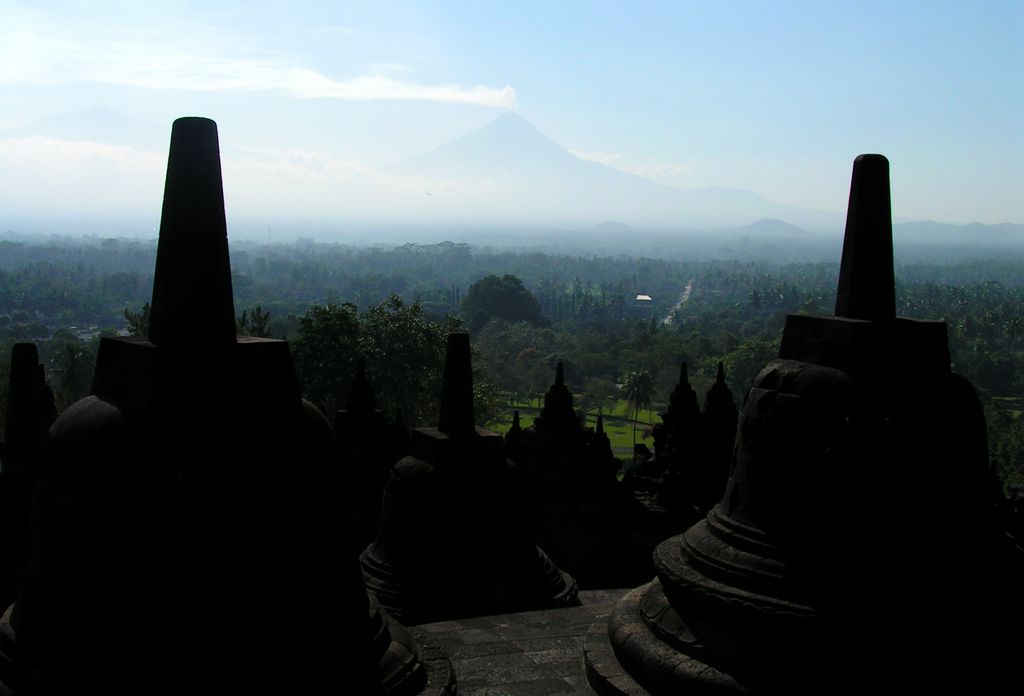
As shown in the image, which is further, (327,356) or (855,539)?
(327,356)

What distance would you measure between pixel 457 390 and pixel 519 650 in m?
3.52

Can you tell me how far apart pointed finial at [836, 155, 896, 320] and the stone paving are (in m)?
3.63

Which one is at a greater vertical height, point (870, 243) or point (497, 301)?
point (870, 243)

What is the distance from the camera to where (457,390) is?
35.1 ft

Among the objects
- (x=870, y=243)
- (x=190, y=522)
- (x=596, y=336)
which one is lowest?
(x=596, y=336)

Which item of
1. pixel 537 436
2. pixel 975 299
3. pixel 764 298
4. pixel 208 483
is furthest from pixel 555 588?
pixel 975 299

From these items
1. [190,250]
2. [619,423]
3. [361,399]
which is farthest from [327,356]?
[619,423]

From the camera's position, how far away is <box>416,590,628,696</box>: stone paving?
23.5 feet

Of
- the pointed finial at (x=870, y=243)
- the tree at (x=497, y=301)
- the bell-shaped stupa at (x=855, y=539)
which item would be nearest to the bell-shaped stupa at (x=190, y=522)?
the bell-shaped stupa at (x=855, y=539)

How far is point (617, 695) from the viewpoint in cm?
676

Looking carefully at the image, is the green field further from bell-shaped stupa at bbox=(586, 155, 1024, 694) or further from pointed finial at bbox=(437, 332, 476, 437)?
bell-shaped stupa at bbox=(586, 155, 1024, 694)

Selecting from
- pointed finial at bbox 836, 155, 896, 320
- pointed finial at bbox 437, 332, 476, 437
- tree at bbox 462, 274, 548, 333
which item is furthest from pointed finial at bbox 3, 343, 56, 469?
tree at bbox 462, 274, 548, 333

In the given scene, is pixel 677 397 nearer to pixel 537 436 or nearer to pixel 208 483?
pixel 537 436

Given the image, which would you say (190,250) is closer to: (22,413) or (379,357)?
(22,413)
